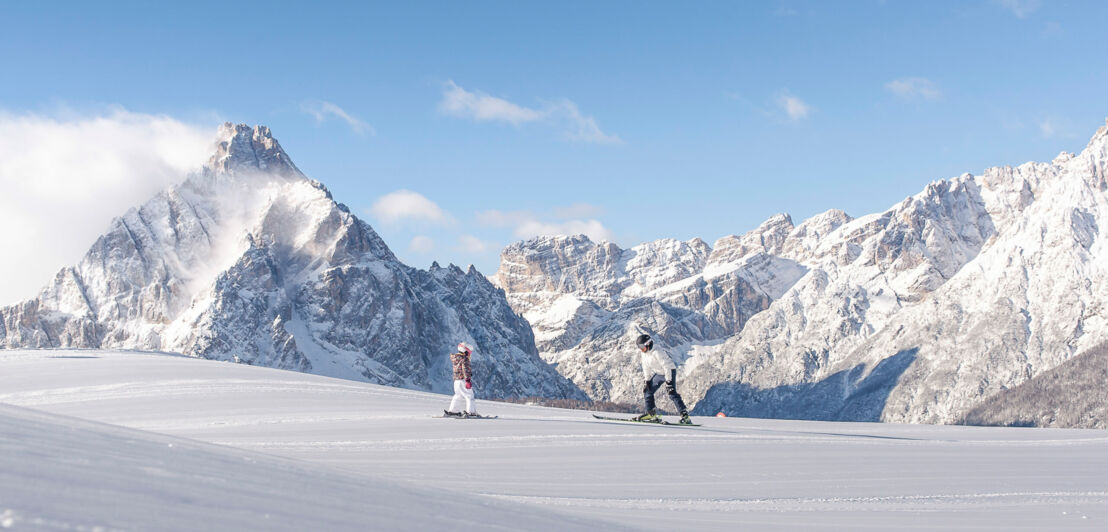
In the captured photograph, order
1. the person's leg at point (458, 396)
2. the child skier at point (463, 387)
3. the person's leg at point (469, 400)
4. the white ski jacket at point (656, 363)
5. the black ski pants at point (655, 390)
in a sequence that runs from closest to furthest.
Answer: the child skier at point (463, 387) → the person's leg at point (469, 400) → the person's leg at point (458, 396) → the white ski jacket at point (656, 363) → the black ski pants at point (655, 390)

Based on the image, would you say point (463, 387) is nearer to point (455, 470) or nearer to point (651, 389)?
point (651, 389)

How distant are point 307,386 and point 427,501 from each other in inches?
785

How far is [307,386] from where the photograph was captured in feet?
80.5

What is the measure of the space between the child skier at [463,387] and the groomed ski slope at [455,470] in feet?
2.65

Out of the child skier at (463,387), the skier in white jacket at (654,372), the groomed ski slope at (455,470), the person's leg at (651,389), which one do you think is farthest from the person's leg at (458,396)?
the person's leg at (651,389)

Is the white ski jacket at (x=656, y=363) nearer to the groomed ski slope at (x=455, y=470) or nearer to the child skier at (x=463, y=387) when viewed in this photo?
the groomed ski slope at (x=455, y=470)

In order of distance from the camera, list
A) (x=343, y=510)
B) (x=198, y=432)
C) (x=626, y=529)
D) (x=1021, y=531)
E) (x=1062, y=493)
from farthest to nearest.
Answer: (x=198, y=432)
(x=1062, y=493)
(x=1021, y=531)
(x=626, y=529)
(x=343, y=510)

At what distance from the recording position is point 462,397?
1942 centimetres

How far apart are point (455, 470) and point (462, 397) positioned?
807 cm

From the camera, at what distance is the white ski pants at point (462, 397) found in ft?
61.5

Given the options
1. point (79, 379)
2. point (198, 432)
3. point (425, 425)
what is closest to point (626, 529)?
point (425, 425)

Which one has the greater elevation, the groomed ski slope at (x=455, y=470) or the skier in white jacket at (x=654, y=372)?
the skier in white jacket at (x=654, y=372)

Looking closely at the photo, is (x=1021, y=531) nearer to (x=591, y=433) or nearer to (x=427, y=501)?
(x=427, y=501)

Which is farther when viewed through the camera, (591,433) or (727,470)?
(591,433)
